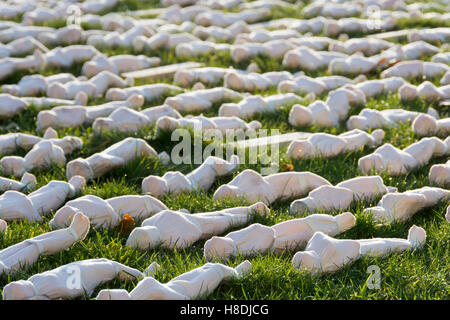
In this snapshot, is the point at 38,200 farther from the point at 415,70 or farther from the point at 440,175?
the point at 415,70

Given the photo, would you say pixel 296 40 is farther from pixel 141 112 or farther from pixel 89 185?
pixel 89 185

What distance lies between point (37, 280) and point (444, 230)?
5.13 ft

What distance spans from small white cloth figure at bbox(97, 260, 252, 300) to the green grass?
0.11 ft

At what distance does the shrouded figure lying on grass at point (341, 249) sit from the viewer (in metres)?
2.49

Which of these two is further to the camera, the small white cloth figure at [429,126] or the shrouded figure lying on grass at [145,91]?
the shrouded figure lying on grass at [145,91]

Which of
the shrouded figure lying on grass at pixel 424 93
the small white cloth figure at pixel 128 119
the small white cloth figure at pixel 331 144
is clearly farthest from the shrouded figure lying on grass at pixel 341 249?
the shrouded figure lying on grass at pixel 424 93

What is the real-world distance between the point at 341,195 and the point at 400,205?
9.8 inches

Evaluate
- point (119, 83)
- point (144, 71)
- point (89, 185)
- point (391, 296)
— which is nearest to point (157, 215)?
point (89, 185)

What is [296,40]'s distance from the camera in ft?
18.7

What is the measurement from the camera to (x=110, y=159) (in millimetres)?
3371

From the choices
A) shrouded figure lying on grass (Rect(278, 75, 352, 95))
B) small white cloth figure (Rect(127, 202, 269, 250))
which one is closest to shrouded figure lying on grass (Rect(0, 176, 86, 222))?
small white cloth figure (Rect(127, 202, 269, 250))

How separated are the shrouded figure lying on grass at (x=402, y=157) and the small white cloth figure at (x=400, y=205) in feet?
1.21

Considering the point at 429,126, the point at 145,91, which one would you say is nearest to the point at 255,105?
the point at 145,91

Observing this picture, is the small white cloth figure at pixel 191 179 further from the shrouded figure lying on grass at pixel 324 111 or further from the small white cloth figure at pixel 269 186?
the shrouded figure lying on grass at pixel 324 111
